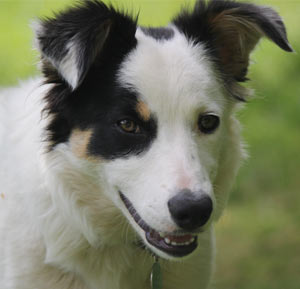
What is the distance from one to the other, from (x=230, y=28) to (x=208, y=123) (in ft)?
2.37

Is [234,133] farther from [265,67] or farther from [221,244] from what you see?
[265,67]

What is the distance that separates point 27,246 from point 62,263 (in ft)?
0.79

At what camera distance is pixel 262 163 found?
323 inches

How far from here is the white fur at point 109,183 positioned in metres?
3.75

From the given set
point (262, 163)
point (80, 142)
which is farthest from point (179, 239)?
point (262, 163)

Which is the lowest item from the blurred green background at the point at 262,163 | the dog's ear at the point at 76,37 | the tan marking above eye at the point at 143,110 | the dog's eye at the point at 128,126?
the blurred green background at the point at 262,163

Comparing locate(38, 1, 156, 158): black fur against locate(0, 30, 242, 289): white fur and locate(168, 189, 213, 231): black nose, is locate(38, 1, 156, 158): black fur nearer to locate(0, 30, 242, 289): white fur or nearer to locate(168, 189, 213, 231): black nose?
locate(0, 30, 242, 289): white fur

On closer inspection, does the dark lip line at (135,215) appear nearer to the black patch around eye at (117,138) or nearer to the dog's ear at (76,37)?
the black patch around eye at (117,138)

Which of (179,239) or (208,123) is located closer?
(179,239)

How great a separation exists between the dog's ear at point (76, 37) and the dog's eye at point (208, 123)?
0.73m

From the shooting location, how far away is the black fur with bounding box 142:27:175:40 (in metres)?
4.14

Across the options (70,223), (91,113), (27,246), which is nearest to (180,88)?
(91,113)

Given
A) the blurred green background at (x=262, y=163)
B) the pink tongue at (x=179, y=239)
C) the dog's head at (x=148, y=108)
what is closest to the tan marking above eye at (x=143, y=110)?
the dog's head at (x=148, y=108)

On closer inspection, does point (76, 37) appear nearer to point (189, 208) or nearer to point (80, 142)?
point (80, 142)
